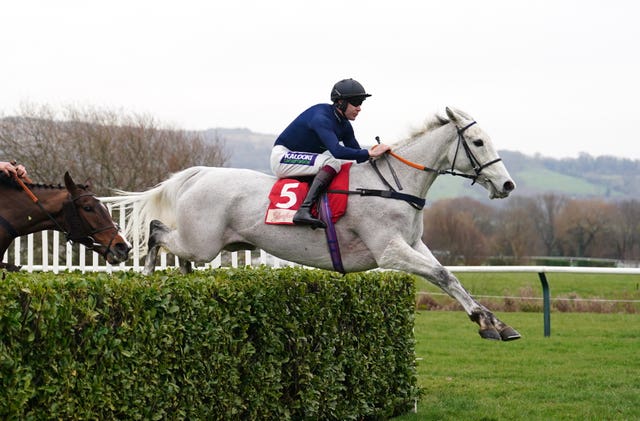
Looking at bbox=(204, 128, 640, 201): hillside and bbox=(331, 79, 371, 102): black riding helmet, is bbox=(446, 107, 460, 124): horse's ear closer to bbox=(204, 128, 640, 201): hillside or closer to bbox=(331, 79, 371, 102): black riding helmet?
bbox=(331, 79, 371, 102): black riding helmet

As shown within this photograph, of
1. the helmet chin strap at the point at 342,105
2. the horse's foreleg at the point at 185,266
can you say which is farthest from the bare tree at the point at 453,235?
the helmet chin strap at the point at 342,105

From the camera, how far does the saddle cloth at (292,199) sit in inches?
233

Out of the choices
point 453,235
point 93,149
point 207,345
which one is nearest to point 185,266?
point 207,345

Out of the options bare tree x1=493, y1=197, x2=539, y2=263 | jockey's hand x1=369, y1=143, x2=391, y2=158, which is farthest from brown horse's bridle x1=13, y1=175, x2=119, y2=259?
bare tree x1=493, y1=197, x2=539, y2=263

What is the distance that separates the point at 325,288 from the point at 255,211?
0.73m

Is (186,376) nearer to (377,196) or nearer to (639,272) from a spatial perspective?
(377,196)

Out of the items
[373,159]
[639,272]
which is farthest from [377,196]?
[639,272]

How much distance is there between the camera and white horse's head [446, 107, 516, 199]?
5.89 m

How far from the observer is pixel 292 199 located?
600cm

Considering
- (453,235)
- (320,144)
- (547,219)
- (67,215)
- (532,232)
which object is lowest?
(532,232)

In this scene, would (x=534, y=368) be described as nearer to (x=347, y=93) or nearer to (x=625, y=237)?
(x=347, y=93)

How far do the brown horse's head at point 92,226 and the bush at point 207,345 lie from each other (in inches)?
66.4

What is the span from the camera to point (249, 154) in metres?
142

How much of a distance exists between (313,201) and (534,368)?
14.3 feet
